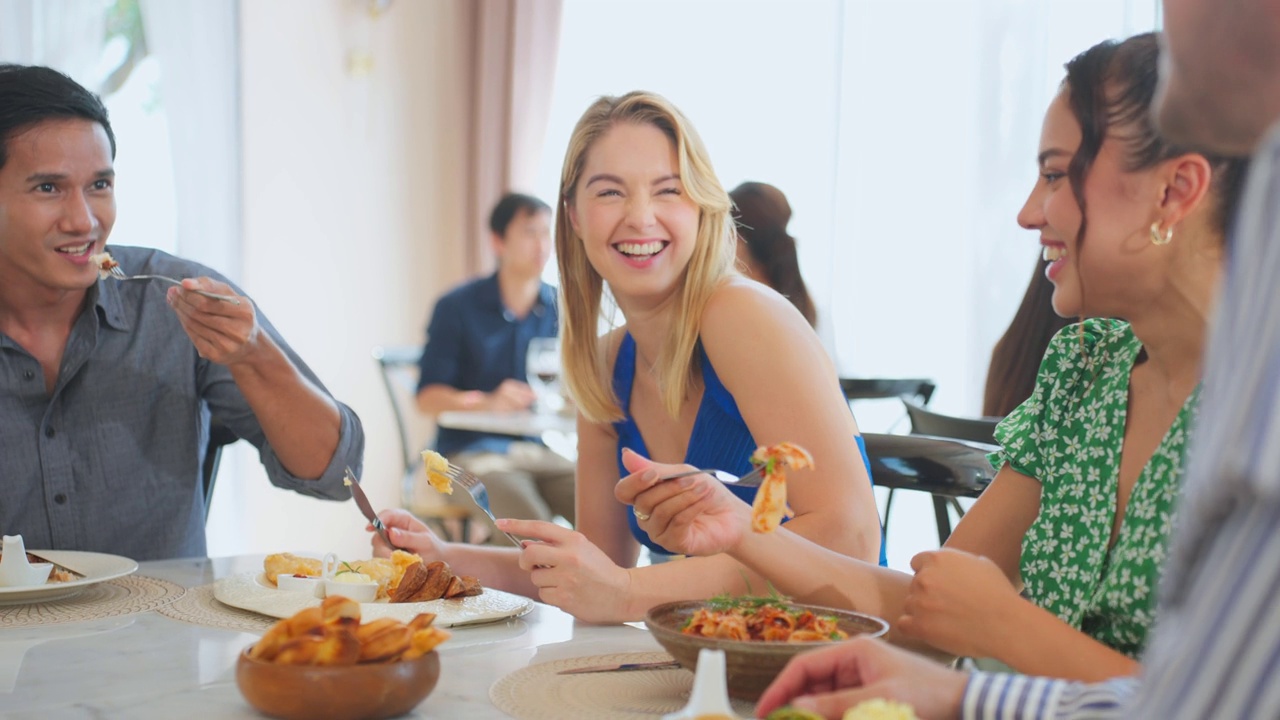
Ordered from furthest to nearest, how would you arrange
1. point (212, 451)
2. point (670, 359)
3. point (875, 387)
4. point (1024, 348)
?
1. point (875, 387)
2. point (1024, 348)
3. point (212, 451)
4. point (670, 359)

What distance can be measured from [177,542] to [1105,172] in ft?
5.26

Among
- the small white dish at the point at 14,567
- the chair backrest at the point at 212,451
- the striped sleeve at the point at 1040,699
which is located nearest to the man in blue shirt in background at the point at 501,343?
the chair backrest at the point at 212,451

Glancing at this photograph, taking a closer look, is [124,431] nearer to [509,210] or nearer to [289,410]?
[289,410]

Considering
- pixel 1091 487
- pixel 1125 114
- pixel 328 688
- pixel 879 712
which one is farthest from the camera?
pixel 1091 487

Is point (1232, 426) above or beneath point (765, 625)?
above

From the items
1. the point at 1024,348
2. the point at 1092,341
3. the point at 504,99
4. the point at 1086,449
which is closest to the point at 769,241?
the point at 1024,348

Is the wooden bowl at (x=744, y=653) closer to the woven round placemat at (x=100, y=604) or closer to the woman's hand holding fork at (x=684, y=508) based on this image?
the woman's hand holding fork at (x=684, y=508)

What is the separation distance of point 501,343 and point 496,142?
4.46 ft

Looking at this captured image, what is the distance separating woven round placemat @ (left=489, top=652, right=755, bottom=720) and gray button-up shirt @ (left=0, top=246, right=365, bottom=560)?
992mm

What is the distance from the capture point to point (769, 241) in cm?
344

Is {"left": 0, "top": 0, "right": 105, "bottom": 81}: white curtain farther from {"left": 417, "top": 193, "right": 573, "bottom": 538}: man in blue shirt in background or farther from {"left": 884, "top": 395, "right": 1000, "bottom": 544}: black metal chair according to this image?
{"left": 884, "top": 395, "right": 1000, "bottom": 544}: black metal chair

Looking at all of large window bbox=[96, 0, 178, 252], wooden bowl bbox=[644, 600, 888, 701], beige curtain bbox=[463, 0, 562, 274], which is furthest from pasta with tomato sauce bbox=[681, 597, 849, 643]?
beige curtain bbox=[463, 0, 562, 274]

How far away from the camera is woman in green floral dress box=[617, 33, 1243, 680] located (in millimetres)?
1144

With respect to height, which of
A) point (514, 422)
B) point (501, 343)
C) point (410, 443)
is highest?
point (501, 343)
